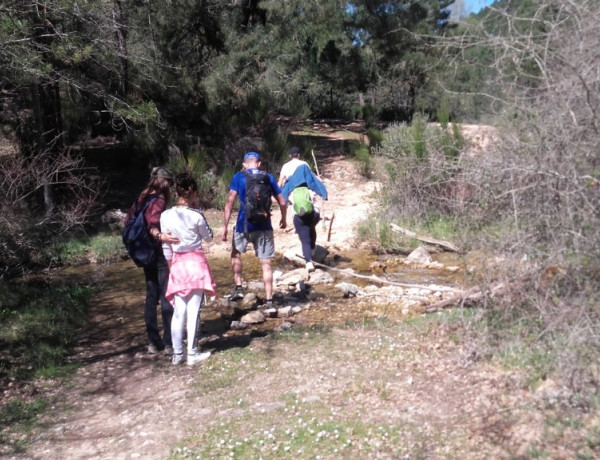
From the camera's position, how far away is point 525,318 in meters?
4.39

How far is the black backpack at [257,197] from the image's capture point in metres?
6.54

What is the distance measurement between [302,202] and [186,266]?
8.92ft

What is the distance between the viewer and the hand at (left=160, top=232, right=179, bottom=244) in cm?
512

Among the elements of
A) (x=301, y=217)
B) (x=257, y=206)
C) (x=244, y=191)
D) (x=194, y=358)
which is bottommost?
(x=194, y=358)

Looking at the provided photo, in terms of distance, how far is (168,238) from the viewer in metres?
5.12

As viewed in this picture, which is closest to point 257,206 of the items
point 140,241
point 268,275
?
point 268,275

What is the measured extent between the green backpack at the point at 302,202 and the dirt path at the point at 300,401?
187cm

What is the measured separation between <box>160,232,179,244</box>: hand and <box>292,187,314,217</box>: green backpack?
271cm

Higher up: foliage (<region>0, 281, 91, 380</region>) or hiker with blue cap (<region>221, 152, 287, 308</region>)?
hiker with blue cap (<region>221, 152, 287, 308</region>)

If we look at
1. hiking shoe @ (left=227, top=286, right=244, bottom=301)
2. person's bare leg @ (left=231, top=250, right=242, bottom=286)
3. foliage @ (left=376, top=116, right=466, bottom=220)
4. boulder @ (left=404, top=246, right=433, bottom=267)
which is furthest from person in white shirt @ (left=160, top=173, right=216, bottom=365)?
foliage @ (left=376, top=116, right=466, bottom=220)

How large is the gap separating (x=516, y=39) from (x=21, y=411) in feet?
14.9

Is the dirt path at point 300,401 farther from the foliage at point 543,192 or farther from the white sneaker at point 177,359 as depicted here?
the foliage at point 543,192

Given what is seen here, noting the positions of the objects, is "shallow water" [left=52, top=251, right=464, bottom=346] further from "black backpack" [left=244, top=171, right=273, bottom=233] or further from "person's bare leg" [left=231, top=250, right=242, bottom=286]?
"black backpack" [left=244, top=171, right=273, bottom=233]

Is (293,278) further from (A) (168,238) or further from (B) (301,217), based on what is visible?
(A) (168,238)
